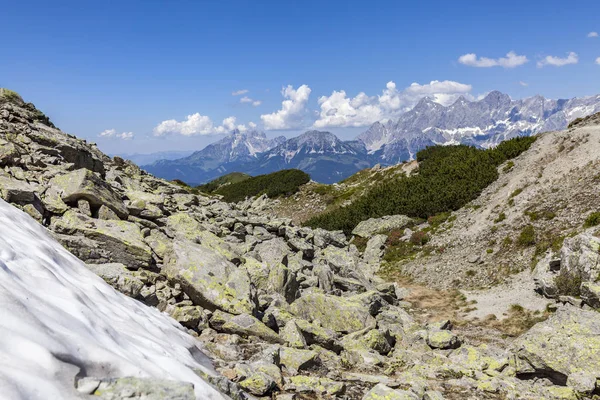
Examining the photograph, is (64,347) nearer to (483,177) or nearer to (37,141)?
(37,141)

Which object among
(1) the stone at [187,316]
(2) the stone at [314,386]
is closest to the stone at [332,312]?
(1) the stone at [187,316]

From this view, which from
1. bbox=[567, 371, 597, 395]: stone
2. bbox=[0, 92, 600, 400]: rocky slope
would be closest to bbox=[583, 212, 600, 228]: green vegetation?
bbox=[0, 92, 600, 400]: rocky slope

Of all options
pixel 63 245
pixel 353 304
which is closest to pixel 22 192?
pixel 63 245

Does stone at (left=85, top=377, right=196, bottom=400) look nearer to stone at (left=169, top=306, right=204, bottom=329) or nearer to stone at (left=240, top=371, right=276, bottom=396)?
stone at (left=240, top=371, right=276, bottom=396)

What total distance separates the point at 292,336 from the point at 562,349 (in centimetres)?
1024

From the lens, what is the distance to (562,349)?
41.5 ft

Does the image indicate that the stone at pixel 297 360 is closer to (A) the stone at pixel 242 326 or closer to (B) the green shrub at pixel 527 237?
(A) the stone at pixel 242 326

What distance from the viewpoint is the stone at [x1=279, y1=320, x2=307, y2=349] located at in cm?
1166

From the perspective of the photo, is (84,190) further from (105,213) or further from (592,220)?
(592,220)

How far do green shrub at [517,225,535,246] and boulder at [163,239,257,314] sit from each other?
1114 inches

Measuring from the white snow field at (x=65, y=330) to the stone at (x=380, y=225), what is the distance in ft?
129

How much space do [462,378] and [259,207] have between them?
226 feet

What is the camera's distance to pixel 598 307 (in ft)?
60.3

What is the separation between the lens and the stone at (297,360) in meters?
9.98
